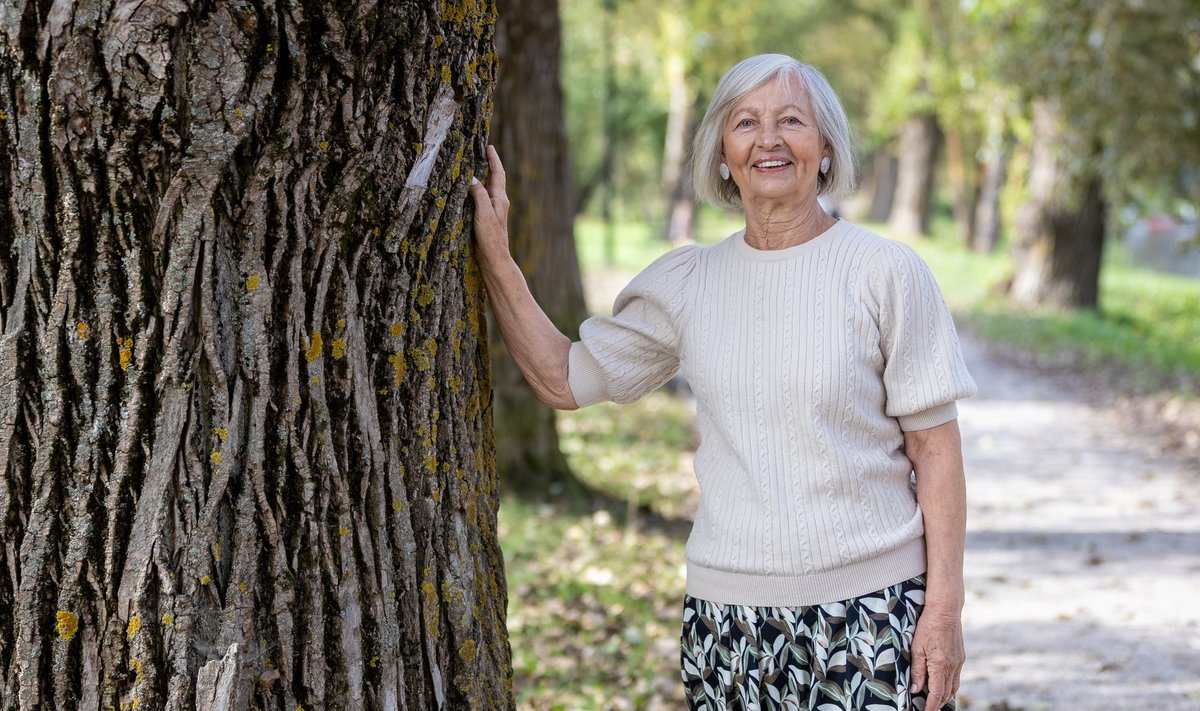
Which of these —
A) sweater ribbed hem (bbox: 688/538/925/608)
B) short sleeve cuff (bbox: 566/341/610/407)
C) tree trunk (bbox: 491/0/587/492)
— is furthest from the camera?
tree trunk (bbox: 491/0/587/492)

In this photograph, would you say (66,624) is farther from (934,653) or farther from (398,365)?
(934,653)

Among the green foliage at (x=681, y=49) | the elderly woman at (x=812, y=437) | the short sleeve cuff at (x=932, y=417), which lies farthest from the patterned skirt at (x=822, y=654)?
the green foliage at (x=681, y=49)

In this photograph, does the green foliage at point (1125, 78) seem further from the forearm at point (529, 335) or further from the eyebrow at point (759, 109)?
the forearm at point (529, 335)

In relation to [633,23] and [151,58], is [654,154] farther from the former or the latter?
[151,58]

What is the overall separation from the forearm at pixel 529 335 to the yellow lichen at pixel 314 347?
582mm

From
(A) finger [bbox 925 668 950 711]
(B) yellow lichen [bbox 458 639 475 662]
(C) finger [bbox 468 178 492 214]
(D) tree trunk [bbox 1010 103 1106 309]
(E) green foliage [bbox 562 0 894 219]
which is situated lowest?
(A) finger [bbox 925 668 950 711]

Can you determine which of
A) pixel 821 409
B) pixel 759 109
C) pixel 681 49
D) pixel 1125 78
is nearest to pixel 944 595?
pixel 821 409

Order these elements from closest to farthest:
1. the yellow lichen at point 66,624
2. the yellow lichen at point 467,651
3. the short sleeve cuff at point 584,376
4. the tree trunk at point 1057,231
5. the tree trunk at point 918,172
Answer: the yellow lichen at point 66,624, the yellow lichen at point 467,651, the short sleeve cuff at point 584,376, the tree trunk at point 1057,231, the tree trunk at point 918,172

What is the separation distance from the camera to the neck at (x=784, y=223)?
2682 mm

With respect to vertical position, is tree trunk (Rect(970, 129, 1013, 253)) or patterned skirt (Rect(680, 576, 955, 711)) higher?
tree trunk (Rect(970, 129, 1013, 253))

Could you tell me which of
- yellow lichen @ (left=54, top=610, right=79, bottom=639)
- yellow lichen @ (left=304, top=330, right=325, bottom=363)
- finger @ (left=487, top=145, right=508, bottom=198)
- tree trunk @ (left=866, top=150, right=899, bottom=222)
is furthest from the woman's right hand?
tree trunk @ (left=866, top=150, right=899, bottom=222)

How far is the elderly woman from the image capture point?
2.55m

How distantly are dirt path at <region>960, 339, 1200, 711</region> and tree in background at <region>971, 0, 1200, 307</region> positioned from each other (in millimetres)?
3158

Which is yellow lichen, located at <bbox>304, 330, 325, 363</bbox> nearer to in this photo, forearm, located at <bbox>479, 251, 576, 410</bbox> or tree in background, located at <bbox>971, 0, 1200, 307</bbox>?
forearm, located at <bbox>479, 251, 576, 410</bbox>
